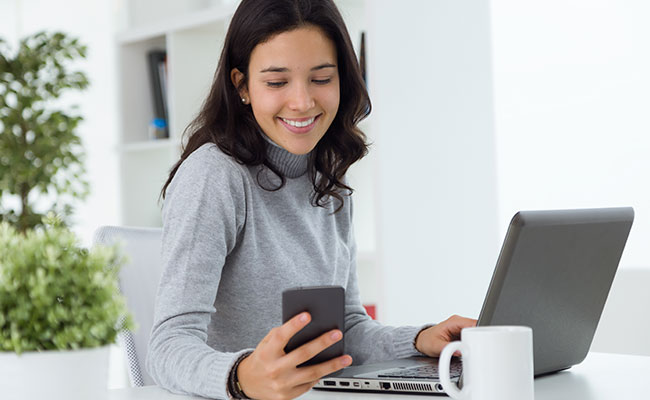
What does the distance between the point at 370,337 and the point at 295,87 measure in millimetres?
510

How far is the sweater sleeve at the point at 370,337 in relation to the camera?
1.60 meters

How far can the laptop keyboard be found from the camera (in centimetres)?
126

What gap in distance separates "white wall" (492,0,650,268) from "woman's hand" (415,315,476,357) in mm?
1108

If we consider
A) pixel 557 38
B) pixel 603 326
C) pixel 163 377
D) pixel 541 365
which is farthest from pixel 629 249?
pixel 163 377

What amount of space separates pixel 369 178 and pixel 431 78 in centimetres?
44

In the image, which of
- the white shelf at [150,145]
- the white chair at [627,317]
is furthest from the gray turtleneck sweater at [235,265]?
the white shelf at [150,145]

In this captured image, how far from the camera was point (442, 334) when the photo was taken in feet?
4.94

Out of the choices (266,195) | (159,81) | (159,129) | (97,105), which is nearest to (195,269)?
(266,195)

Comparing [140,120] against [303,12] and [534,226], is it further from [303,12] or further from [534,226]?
[534,226]

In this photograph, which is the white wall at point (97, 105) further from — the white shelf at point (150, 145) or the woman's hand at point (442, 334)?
the woman's hand at point (442, 334)

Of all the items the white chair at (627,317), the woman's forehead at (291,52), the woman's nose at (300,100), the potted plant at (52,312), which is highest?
the woman's forehead at (291,52)

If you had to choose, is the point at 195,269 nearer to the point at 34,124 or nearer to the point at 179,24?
the point at 179,24

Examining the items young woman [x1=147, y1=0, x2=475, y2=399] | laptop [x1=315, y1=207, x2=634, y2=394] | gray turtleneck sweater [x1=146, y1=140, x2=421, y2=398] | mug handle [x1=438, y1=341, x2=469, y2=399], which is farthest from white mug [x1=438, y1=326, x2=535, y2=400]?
young woman [x1=147, y1=0, x2=475, y2=399]

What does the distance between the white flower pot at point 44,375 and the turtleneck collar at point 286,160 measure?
2.93ft
